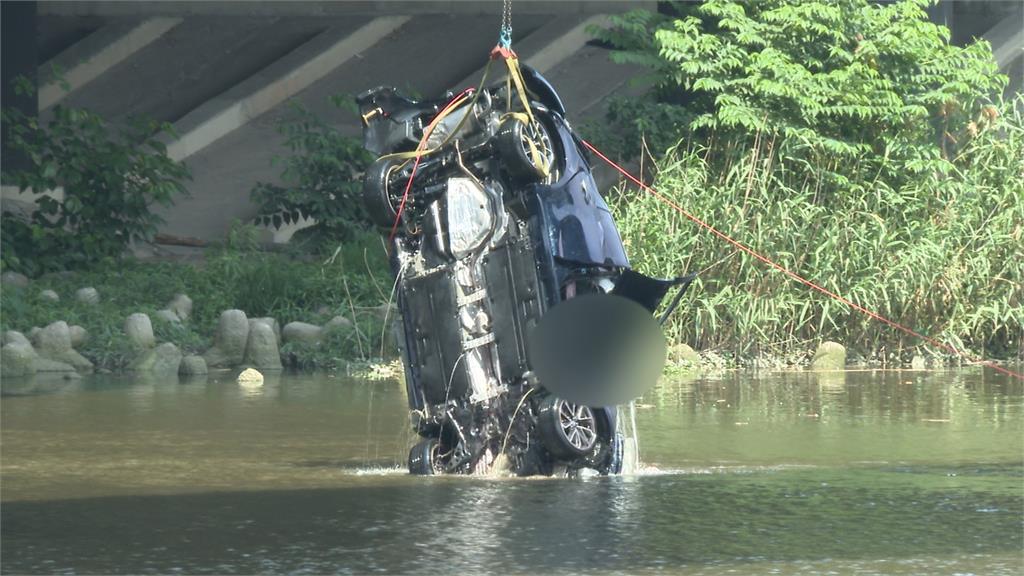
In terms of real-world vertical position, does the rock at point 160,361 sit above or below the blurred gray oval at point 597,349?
above

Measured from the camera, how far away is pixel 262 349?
53.7 feet

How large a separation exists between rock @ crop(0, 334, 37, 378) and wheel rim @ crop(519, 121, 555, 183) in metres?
7.22

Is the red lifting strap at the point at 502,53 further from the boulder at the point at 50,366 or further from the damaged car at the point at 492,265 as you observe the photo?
the boulder at the point at 50,366

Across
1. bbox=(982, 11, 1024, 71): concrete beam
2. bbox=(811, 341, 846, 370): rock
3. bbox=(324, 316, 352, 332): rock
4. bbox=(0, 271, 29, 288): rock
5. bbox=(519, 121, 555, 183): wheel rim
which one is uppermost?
bbox=(982, 11, 1024, 71): concrete beam

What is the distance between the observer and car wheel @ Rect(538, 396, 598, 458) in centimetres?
900

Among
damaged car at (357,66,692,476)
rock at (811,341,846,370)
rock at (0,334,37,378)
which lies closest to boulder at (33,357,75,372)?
rock at (0,334,37,378)

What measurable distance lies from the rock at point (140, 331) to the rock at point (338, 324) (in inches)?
60.9

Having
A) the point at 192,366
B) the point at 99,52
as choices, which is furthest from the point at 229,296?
the point at 99,52

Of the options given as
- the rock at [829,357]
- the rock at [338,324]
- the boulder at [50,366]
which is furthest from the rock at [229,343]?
the rock at [829,357]

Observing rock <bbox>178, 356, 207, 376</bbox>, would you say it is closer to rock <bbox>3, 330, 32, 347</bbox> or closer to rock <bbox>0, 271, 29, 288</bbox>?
rock <bbox>3, 330, 32, 347</bbox>

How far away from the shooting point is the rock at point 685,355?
51.5 ft

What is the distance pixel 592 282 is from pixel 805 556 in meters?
2.51

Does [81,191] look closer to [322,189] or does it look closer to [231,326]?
[322,189]

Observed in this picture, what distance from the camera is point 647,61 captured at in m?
18.5
